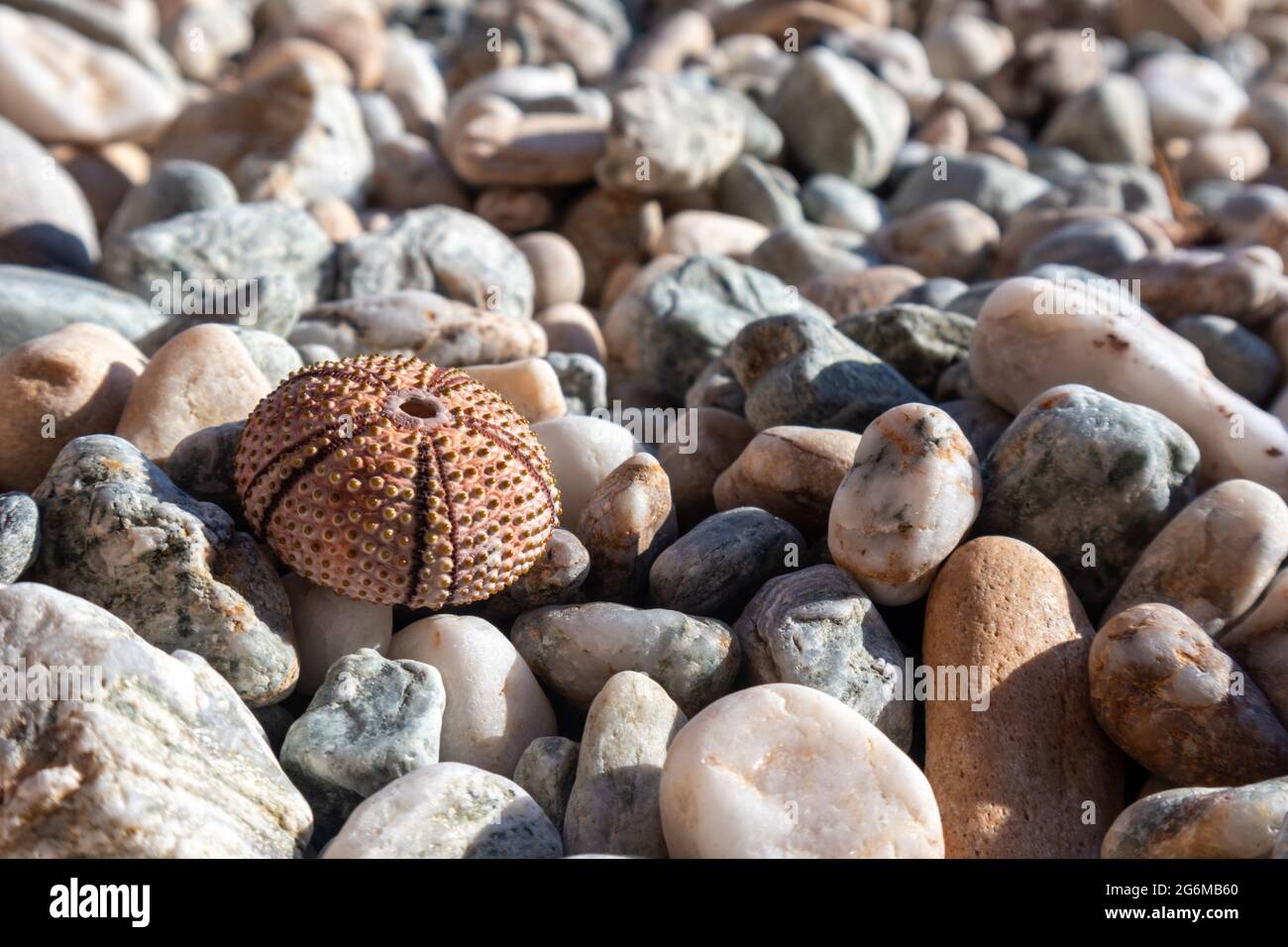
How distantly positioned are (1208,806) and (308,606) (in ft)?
7.65

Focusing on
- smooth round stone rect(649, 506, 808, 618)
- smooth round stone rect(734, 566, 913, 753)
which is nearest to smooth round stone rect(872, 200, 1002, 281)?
smooth round stone rect(649, 506, 808, 618)

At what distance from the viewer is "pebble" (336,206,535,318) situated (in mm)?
5625

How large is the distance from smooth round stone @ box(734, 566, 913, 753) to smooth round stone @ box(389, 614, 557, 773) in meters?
0.63

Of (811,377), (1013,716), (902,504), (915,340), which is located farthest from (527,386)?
(1013,716)

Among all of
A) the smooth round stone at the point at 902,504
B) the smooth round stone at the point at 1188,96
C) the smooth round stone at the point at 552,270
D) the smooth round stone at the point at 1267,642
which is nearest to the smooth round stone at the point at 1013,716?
the smooth round stone at the point at 902,504

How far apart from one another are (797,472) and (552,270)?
10.1 feet

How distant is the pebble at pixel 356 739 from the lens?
2938 mm

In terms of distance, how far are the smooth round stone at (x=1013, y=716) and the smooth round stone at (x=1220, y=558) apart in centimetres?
27

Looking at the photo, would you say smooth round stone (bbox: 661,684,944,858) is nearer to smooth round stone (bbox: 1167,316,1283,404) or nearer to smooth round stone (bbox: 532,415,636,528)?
smooth round stone (bbox: 532,415,636,528)

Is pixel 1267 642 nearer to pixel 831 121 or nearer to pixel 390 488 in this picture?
pixel 390 488

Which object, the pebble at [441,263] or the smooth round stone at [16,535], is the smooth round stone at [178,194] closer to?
the pebble at [441,263]

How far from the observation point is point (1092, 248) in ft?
20.4

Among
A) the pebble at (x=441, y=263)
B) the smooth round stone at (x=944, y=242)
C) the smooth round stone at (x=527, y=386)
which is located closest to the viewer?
the smooth round stone at (x=527, y=386)
